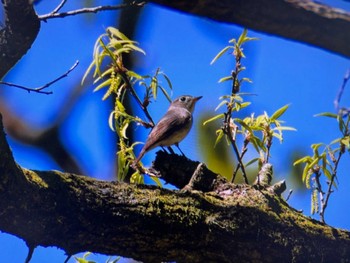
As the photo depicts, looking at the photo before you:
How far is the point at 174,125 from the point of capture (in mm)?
4723

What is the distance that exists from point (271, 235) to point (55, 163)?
10.4 feet

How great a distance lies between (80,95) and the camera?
5.79 m

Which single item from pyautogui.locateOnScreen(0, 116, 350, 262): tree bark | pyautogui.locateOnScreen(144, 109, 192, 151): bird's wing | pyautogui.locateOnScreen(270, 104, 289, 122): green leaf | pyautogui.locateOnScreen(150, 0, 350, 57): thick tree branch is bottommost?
pyautogui.locateOnScreen(0, 116, 350, 262): tree bark

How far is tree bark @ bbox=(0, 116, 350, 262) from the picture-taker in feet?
7.38

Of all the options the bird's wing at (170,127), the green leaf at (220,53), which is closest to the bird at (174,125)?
the bird's wing at (170,127)

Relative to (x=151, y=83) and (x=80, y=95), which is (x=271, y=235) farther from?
(x=80, y=95)

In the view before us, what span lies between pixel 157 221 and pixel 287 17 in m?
0.86

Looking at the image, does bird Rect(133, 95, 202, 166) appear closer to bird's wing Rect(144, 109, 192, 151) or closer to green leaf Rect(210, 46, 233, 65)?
bird's wing Rect(144, 109, 192, 151)

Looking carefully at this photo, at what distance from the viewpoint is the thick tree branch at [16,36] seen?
2.22 metres

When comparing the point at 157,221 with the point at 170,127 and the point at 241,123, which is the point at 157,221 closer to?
the point at 241,123

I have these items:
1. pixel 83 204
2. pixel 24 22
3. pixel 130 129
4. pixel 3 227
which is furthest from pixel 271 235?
pixel 130 129

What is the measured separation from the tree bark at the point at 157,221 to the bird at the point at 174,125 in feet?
4.25

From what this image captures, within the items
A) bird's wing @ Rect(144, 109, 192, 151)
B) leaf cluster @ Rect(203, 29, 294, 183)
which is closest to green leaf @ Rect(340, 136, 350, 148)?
leaf cluster @ Rect(203, 29, 294, 183)

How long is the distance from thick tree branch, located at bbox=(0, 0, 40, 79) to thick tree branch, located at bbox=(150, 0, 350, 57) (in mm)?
635
